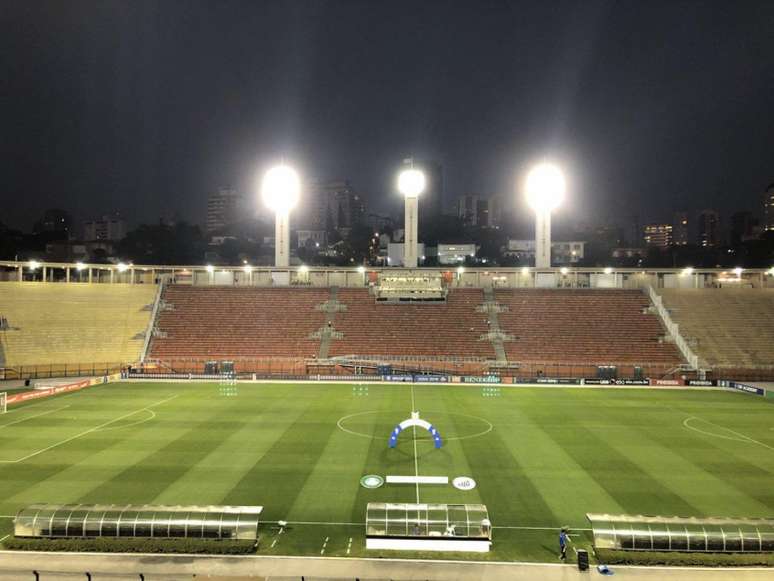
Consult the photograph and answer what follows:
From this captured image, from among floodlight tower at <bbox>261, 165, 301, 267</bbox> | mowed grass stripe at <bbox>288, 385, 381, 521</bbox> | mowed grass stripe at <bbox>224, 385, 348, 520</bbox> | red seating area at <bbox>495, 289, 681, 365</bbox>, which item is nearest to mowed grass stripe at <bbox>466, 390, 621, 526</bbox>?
mowed grass stripe at <bbox>288, 385, 381, 521</bbox>

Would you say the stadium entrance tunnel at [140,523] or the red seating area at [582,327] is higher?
the red seating area at [582,327]

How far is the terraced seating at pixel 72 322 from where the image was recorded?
49.1 meters

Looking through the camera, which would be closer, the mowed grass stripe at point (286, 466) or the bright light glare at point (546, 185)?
the mowed grass stripe at point (286, 466)

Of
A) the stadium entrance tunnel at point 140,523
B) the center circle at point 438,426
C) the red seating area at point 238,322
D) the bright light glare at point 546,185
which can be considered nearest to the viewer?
the stadium entrance tunnel at point 140,523

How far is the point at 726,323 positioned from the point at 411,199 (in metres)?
35.8

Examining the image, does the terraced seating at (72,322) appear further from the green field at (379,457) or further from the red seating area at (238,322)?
the green field at (379,457)

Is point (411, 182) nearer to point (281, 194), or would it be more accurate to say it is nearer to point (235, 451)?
point (281, 194)

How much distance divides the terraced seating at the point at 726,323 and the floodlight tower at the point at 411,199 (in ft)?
93.3

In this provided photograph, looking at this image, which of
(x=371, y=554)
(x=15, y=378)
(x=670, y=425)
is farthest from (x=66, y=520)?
(x=15, y=378)

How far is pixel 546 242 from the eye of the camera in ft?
207

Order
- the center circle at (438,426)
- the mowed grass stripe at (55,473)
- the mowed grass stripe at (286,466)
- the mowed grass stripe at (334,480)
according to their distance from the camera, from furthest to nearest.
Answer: the center circle at (438,426), the mowed grass stripe at (55,473), the mowed grass stripe at (286,466), the mowed grass stripe at (334,480)

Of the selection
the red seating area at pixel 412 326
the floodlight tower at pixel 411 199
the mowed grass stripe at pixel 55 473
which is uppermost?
the floodlight tower at pixel 411 199

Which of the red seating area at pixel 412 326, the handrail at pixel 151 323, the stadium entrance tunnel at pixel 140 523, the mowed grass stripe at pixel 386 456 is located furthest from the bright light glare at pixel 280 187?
the stadium entrance tunnel at pixel 140 523

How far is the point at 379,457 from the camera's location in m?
23.7
